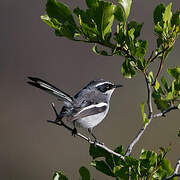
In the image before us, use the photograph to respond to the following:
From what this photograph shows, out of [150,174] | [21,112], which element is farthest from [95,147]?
[21,112]

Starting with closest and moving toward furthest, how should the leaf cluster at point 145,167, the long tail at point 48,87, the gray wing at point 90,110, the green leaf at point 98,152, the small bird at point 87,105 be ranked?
the leaf cluster at point 145,167, the green leaf at point 98,152, the long tail at point 48,87, the small bird at point 87,105, the gray wing at point 90,110

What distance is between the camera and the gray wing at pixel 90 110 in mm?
4602

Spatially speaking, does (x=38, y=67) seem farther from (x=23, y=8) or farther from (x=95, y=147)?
(x=95, y=147)

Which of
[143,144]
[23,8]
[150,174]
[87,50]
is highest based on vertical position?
[23,8]

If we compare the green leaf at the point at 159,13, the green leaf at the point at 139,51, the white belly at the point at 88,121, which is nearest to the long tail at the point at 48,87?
the white belly at the point at 88,121

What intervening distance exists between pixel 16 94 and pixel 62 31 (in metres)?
13.3

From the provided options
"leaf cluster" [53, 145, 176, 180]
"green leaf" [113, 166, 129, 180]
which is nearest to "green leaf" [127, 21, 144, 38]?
"leaf cluster" [53, 145, 176, 180]

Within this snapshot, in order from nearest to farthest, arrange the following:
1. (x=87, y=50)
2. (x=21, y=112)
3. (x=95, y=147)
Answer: (x=95, y=147) < (x=21, y=112) < (x=87, y=50)

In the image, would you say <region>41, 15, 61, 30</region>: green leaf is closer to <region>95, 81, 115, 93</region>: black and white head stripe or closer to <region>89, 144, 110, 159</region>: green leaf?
<region>89, 144, 110, 159</region>: green leaf

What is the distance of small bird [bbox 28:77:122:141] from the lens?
4484 mm

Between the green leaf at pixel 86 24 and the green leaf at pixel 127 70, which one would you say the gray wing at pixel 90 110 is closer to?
the green leaf at pixel 127 70

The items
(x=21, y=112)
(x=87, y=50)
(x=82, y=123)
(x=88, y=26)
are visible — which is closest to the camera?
(x=88, y=26)

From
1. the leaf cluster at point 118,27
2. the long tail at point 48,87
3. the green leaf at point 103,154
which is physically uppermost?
the leaf cluster at point 118,27

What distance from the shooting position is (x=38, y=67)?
53.9 ft
